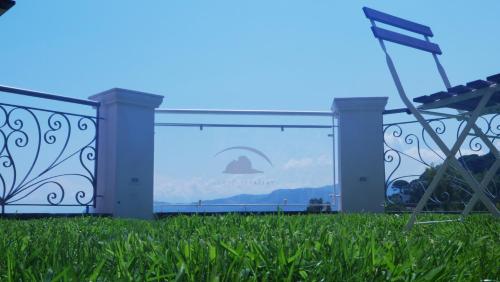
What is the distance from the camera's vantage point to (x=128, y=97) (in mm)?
5445

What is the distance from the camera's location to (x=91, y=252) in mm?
1654

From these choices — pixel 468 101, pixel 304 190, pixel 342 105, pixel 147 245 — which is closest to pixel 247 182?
pixel 304 190

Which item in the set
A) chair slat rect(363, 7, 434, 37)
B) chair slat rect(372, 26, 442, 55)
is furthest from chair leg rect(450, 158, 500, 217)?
chair slat rect(363, 7, 434, 37)

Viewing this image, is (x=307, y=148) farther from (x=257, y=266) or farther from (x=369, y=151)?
(x=257, y=266)

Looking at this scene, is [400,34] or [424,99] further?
[400,34]

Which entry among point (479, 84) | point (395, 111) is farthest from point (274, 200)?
point (479, 84)

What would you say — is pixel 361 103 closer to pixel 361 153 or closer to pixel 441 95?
pixel 361 153

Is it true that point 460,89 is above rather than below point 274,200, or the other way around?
above

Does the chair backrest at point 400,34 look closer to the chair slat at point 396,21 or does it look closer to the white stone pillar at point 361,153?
the chair slat at point 396,21

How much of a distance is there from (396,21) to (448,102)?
991 mm

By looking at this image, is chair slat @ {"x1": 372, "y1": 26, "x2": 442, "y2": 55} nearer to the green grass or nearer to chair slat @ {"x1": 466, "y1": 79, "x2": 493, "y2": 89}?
chair slat @ {"x1": 466, "y1": 79, "x2": 493, "y2": 89}

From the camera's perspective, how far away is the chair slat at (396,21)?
359cm

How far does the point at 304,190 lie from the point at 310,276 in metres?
5.61

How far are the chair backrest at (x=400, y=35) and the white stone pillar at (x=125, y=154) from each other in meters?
2.79
